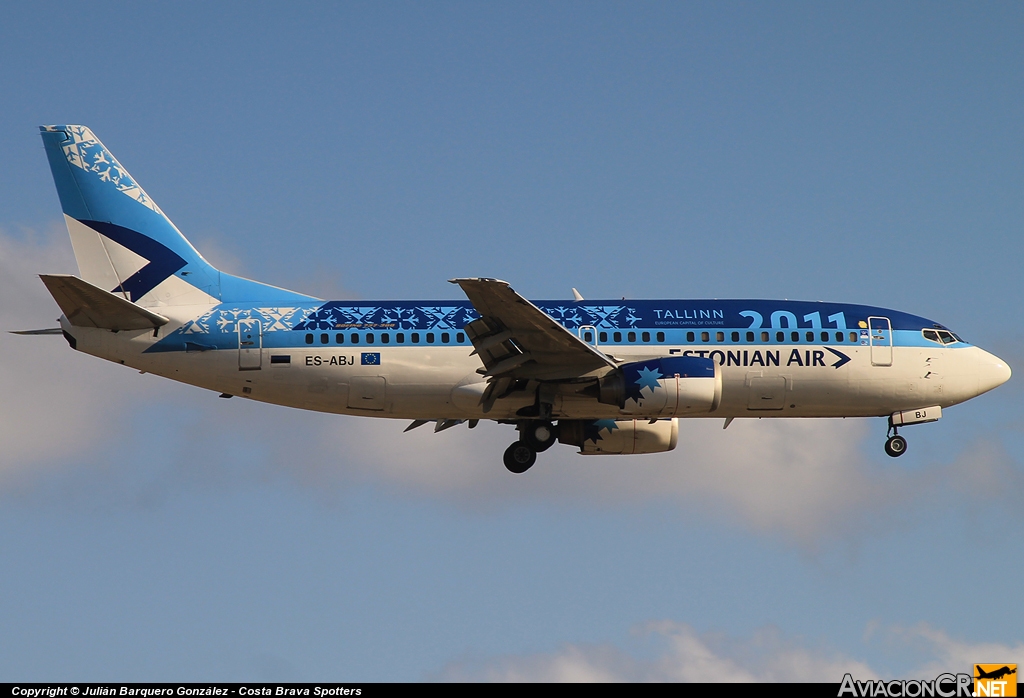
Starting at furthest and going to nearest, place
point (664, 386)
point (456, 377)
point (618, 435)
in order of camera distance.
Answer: point (618, 435) < point (456, 377) < point (664, 386)

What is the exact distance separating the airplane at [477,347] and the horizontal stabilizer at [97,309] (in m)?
0.07

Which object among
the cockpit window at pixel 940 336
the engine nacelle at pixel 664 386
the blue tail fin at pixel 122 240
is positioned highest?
the blue tail fin at pixel 122 240

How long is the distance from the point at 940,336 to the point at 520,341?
1499 centimetres

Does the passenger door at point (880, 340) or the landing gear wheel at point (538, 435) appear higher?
the passenger door at point (880, 340)

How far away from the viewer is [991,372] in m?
46.7

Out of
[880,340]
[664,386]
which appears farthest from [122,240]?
[880,340]

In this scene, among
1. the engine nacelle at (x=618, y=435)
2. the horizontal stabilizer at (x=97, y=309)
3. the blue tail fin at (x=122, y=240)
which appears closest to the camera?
the horizontal stabilizer at (x=97, y=309)

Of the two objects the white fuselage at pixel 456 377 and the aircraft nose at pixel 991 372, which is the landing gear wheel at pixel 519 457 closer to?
the white fuselage at pixel 456 377

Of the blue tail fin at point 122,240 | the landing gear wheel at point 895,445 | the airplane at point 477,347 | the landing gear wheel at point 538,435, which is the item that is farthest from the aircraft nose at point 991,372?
the blue tail fin at point 122,240

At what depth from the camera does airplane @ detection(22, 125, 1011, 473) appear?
43.0 meters

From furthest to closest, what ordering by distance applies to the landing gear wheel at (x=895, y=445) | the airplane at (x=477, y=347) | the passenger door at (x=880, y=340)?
1. the landing gear wheel at (x=895, y=445)
2. the passenger door at (x=880, y=340)
3. the airplane at (x=477, y=347)

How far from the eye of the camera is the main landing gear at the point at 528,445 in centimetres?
4528

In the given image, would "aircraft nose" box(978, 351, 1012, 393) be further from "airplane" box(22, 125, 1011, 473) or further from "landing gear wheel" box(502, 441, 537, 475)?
"landing gear wheel" box(502, 441, 537, 475)

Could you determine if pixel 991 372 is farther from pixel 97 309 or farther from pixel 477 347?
pixel 97 309
